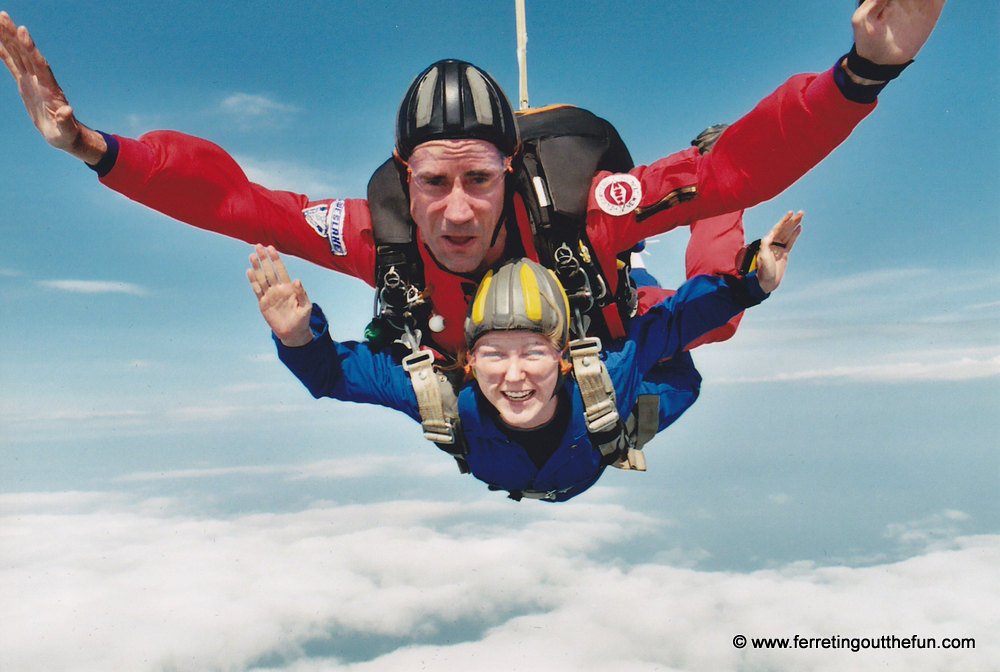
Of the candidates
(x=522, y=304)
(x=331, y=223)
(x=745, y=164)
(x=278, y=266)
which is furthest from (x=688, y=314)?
(x=278, y=266)

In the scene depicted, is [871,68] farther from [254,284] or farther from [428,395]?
[254,284]

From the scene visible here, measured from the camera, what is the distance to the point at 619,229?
398 cm

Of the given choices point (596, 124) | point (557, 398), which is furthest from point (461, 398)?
point (596, 124)

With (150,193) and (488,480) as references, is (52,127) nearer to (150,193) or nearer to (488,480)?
(150,193)

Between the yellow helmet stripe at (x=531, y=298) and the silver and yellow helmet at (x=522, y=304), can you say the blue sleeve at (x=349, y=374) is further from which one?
the yellow helmet stripe at (x=531, y=298)

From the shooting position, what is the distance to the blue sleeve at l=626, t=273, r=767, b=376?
12.9ft

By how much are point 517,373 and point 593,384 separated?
14.7 inches

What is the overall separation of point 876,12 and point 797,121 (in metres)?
0.50

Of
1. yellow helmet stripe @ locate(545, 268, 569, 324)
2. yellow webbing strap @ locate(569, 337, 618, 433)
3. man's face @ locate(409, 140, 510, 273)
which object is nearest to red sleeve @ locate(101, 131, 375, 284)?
man's face @ locate(409, 140, 510, 273)

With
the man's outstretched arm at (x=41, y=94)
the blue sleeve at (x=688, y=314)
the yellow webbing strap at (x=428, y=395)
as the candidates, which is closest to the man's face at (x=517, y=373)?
the yellow webbing strap at (x=428, y=395)

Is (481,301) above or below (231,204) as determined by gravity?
below

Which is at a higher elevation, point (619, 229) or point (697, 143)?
point (697, 143)

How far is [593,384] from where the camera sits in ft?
12.8

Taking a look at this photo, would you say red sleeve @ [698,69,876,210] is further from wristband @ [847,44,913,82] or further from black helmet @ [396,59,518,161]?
black helmet @ [396,59,518,161]
